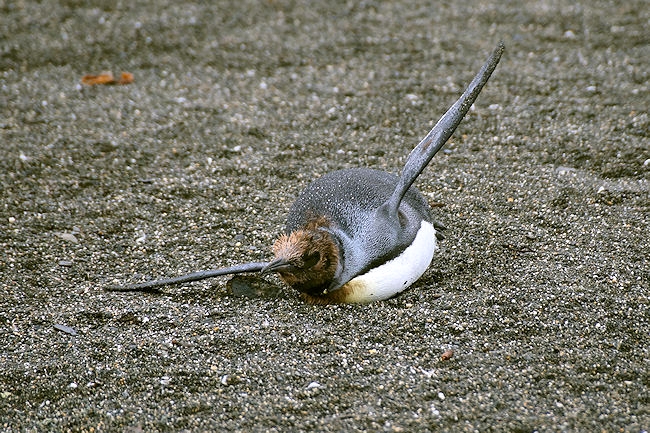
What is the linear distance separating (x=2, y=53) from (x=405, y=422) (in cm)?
452

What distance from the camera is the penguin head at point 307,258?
2.64 m

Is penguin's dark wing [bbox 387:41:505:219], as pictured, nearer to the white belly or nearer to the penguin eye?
the white belly

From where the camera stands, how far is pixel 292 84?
504 cm

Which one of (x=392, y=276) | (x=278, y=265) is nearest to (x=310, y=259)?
(x=278, y=265)

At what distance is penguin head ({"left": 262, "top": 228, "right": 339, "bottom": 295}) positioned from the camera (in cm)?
264

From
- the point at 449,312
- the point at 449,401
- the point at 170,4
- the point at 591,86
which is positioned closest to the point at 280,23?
the point at 170,4

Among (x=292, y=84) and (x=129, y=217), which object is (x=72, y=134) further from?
(x=292, y=84)

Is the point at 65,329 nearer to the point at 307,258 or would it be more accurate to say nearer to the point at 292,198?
the point at 307,258

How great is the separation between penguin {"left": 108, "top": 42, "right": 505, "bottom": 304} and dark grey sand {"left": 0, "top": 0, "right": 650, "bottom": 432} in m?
0.12

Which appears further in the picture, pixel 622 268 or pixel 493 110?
pixel 493 110

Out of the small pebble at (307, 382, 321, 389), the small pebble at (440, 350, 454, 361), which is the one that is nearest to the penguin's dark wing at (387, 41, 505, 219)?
the small pebble at (440, 350, 454, 361)

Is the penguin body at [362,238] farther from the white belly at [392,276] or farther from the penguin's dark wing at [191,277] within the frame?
the penguin's dark wing at [191,277]

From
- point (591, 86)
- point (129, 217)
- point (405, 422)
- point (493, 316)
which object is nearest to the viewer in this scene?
point (405, 422)

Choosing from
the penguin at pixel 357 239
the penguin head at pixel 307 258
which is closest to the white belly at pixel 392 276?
the penguin at pixel 357 239
